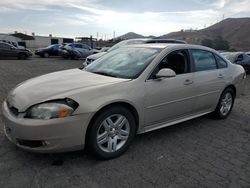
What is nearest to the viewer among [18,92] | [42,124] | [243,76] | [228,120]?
[42,124]

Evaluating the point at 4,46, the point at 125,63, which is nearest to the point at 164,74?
the point at 125,63

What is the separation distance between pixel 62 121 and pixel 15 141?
692 mm

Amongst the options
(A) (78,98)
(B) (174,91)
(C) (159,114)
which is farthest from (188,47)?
(A) (78,98)

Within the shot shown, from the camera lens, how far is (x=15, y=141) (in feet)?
10.2

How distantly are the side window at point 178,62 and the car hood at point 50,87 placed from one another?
0.95 meters

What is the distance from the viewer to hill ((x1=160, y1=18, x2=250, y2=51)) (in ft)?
255

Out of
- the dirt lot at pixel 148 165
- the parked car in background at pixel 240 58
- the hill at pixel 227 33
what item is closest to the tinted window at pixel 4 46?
the parked car in background at pixel 240 58

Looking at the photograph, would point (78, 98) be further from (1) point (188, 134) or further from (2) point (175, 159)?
(1) point (188, 134)

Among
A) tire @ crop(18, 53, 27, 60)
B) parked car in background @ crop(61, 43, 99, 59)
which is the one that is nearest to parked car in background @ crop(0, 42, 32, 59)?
tire @ crop(18, 53, 27, 60)

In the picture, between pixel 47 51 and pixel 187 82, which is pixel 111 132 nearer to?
pixel 187 82

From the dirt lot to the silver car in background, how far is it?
0.87 feet

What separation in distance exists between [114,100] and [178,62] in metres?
1.62

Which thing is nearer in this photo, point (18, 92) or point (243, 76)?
point (18, 92)

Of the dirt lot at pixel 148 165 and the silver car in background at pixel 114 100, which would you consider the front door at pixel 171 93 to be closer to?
the silver car in background at pixel 114 100
